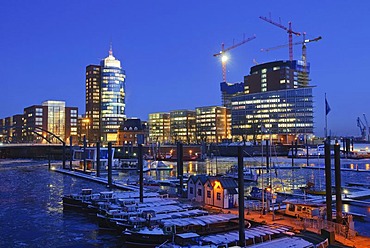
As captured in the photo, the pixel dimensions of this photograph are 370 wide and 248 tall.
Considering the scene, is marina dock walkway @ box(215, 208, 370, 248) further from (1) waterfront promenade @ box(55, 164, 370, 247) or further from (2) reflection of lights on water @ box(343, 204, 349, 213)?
(2) reflection of lights on water @ box(343, 204, 349, 213)

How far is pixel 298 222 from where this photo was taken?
1368 inches

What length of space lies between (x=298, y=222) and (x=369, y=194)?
87.1 feet

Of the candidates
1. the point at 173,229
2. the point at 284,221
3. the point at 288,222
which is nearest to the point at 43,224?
the point at 173,229

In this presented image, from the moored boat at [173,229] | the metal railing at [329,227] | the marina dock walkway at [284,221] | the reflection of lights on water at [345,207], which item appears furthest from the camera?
the reflection of lights on water at [345,207]

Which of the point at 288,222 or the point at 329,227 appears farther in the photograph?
the point at 288,222

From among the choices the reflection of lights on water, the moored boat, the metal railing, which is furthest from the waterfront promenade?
the reflection of lights on water

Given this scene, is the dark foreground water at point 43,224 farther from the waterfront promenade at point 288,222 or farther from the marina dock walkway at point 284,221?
the marina dock walkway at point 284,221

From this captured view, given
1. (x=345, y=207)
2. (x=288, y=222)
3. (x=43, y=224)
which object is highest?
(x=288, y=222)

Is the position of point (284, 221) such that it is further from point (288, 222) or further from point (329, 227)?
point (329, 227)

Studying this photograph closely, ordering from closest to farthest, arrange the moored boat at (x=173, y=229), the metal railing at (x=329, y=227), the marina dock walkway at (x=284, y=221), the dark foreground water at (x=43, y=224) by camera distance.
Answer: the marina dock walkway at (x=284, y=221) < the metal railing at (x=329, y=227) < the moored boat at (x=173, y=229) < the dark foreground water at (x=43, y=224)

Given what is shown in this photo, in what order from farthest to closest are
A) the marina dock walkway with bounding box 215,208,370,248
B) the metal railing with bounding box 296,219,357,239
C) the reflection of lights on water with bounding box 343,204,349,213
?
the reflection of lights on water with bounding box 343,204,349,213, the metal railing with bounding box 296,219,357,239, the marina dock walkway with bounding box 215,208,370,248

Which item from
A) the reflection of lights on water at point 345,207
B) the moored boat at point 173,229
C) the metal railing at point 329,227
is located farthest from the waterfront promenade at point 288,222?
the reflection of lights on water at point 345,207

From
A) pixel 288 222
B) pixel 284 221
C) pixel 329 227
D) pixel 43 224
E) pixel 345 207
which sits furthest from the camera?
pixel 345 207

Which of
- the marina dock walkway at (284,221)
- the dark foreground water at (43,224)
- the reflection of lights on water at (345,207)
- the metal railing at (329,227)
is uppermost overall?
the metal railing at (329,227)
